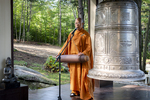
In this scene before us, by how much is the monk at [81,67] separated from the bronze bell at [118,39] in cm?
229

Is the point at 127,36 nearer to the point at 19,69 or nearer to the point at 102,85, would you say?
the point at 102,85

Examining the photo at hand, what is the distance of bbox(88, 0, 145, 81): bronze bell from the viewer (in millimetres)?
1468

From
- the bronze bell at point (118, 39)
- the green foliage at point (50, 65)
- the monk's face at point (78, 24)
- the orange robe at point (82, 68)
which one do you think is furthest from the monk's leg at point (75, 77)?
the green foliage at point (50, 65)

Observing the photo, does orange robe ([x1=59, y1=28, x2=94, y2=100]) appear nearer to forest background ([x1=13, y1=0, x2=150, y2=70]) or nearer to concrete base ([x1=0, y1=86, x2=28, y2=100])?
concrete base ([x1=0, y1=86, x2=28, y2=100])

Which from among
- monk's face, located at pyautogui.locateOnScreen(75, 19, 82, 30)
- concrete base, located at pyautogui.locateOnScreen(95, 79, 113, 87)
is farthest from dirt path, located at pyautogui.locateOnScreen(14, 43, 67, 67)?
monk's face, located at pyautogui.locateOnScreen(75, 19, 82, 30)

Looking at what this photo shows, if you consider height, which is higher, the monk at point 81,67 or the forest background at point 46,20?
the forest background at point 46,20

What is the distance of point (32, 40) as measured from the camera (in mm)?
7719

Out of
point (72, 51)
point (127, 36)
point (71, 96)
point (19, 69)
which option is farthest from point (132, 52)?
point (19, 69)

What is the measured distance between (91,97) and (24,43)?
14.3ft

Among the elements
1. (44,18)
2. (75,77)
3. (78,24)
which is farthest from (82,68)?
(44,18)

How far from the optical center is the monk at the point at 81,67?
3.95 meters

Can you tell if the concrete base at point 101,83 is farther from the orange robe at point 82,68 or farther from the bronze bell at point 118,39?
the bronze bell at point 118,39

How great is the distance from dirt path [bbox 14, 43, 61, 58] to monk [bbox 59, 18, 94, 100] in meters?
3.61

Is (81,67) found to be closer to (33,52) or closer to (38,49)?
(33,52)
